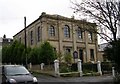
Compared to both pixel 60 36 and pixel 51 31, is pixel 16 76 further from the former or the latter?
pixel 60 36

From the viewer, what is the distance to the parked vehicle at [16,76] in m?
14.6

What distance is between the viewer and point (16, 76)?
49.9 ft

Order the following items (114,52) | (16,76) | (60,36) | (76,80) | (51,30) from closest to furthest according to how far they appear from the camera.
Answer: (16,76)
(114,52)
(76,80)
(51,30)
(60,36)

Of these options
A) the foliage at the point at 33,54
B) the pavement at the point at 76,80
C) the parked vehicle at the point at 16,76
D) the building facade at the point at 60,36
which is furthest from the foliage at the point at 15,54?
the parked vehicle at the point at 16,76

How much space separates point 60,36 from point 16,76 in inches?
1598

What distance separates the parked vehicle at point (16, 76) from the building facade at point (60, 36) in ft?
113

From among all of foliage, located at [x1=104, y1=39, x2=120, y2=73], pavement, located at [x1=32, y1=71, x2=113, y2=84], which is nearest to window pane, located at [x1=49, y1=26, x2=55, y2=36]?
pavement, located at [x1=32, y1=71, x2=113, y2=84]

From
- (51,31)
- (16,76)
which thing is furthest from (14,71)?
(51,31)

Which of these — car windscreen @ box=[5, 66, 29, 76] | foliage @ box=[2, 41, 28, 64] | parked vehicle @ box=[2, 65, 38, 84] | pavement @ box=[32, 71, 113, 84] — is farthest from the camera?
foliage @ box=[2, 41, 28, 64]

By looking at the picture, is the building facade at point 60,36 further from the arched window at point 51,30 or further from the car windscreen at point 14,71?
the car windscreen at point 14,71

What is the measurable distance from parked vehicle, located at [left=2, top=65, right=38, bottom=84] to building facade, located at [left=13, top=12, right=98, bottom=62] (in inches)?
1362

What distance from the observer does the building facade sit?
54.2m

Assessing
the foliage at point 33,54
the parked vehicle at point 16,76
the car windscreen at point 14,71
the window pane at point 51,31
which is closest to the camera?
the parked vehicle at point 16,76

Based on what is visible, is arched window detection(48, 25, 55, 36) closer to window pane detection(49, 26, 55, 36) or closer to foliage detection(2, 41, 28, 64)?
window pane detection(49, 26, 55, 36)
